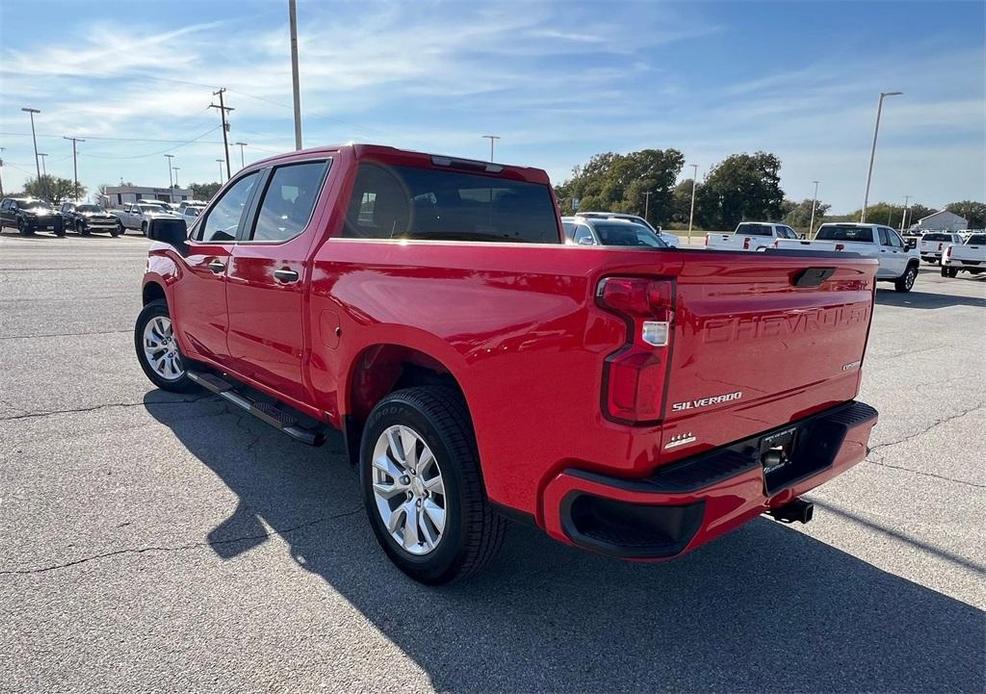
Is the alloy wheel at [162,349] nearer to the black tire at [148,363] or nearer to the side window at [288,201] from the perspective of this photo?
the black tire at [148,363]

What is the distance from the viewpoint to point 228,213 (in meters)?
4.68

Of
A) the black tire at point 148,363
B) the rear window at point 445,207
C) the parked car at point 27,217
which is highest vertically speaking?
the rear window at point 445,207

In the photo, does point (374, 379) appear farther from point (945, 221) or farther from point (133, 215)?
point (945, 221)

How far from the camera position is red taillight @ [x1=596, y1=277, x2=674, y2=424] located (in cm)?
205

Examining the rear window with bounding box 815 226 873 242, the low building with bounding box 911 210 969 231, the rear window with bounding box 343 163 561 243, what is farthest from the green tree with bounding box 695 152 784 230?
the rear window with bounding box 343 163 561 243

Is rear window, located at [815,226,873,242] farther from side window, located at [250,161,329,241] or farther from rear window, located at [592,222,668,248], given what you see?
side window, located at [250,161,329,241]

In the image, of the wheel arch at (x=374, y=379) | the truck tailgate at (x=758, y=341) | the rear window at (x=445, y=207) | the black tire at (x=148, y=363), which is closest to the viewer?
the truck tailgate at (x=758, y=341)

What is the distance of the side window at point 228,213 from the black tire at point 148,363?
1.07m

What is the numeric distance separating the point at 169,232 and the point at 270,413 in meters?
1.95

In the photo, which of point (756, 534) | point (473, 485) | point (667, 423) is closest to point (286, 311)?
point (473, 485)

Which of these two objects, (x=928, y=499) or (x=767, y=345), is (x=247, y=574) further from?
(x=928, y=499)

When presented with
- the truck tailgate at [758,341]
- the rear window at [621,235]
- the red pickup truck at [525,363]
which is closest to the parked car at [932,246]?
the rear window at [621,235]

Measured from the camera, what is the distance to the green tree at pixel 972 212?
108 metres

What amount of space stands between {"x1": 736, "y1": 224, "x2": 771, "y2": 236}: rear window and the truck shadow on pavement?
2523 centimetres
